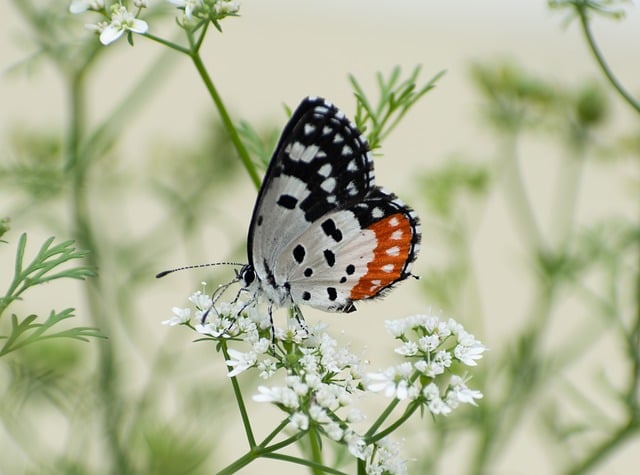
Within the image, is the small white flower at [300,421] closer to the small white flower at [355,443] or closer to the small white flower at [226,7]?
the small white flower at [355,443]

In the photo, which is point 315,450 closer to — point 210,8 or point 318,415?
point 318,415

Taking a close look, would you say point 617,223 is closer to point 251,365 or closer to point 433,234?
point 433,234

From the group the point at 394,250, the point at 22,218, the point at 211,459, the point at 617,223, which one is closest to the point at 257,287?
the point at 394,250

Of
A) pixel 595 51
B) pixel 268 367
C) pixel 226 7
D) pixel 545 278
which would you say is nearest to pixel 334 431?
pixel 268 367

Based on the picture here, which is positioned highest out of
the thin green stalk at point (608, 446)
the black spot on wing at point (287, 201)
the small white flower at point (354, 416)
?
the black spot on wing at point (287, 201)

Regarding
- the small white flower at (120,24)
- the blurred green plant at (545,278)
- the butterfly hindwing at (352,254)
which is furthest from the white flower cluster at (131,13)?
the blurred green plant at (545,278)

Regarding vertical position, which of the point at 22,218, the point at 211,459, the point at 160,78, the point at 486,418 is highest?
the point at 160,78

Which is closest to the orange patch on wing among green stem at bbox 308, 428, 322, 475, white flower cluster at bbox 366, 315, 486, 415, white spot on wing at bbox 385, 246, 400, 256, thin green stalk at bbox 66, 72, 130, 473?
white spot on wing at bbox 385, 246, 400, 256
